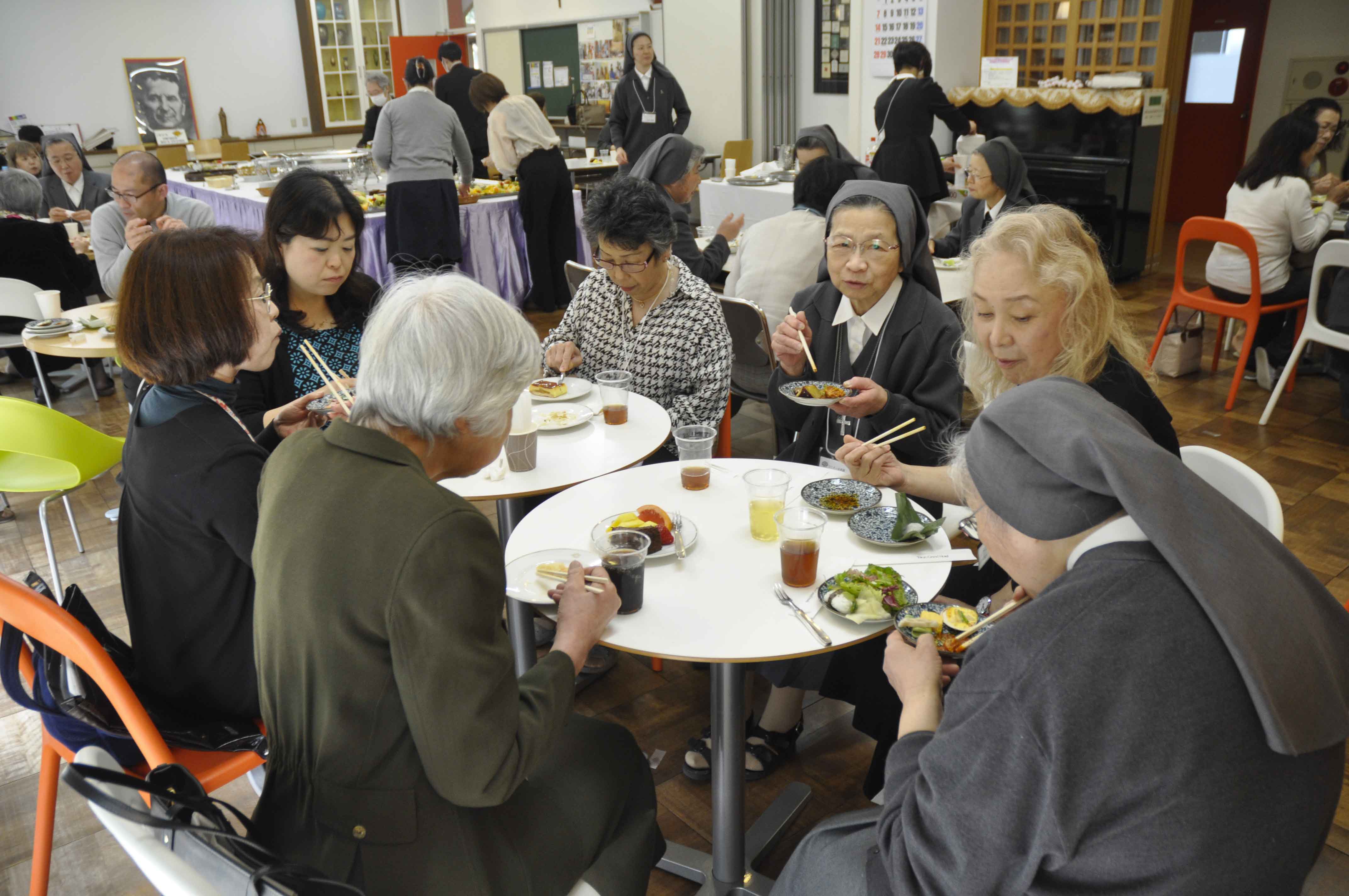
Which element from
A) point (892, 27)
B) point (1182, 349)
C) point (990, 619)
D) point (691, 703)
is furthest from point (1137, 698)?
point (892, 27)

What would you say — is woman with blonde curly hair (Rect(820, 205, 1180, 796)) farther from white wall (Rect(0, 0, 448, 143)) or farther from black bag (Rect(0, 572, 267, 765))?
white wall (Rect(0, 0, 448, 143))

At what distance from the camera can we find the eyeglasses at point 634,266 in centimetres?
266

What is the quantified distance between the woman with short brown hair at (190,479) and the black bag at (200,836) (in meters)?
0.54

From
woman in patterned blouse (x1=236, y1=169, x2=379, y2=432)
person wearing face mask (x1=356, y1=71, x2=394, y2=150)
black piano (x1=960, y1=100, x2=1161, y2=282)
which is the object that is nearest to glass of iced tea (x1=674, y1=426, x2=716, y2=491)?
woman in patterned blouse (x1=236, y1=169, x2=379, y2=432)

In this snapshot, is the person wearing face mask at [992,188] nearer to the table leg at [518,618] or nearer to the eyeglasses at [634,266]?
the eyeglasses at [634,266]

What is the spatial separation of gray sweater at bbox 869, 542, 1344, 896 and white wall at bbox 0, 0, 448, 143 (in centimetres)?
1315

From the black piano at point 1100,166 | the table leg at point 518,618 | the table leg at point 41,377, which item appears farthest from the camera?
the black piano at point 1100,166

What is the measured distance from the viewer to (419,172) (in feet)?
19.0

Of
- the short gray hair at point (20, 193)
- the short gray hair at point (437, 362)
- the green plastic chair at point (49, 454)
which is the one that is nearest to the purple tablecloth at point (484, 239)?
the short gray hair at point (20, 193)

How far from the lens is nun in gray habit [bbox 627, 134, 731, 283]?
425 centimetres

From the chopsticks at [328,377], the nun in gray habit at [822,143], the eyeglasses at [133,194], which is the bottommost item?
the chopsticks at [328,377]

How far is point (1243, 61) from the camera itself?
7766 millimetres

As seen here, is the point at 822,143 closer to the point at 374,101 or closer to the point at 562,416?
the point at 562,416

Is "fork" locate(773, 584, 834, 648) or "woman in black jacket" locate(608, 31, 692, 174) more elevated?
Result: "woman in black jacket" locate(608, 31, 692, 174)
